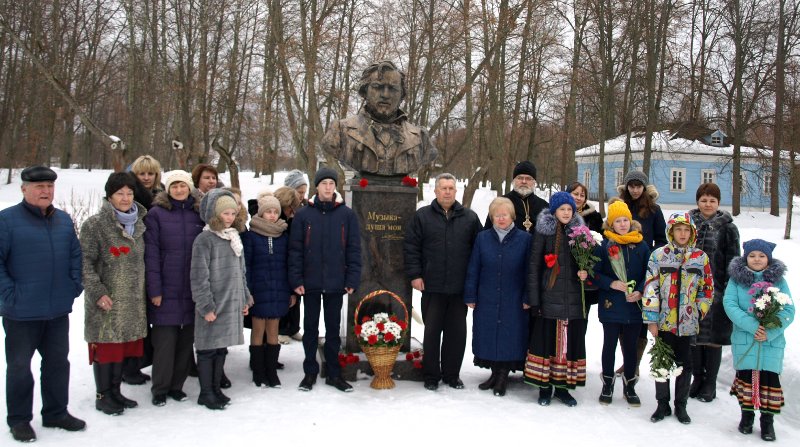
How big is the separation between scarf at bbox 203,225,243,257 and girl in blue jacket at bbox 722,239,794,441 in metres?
3.77

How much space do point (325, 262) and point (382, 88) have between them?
1.86 metres

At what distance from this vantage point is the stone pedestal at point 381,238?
5.52 metres

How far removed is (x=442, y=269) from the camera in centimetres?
515

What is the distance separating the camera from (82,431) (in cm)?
400

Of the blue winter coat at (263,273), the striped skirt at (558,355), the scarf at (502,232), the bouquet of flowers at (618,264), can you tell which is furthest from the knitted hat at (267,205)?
the bouquet of flowers at (618,264)

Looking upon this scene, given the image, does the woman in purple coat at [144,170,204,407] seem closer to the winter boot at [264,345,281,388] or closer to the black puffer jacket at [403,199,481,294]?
the winter boot at [264,345,281,388]

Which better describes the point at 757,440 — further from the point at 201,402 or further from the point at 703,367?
the point at 201,402

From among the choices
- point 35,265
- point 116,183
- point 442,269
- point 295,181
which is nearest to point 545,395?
point 442,269

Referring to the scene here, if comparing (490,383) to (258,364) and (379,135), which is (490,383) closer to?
(258,364)

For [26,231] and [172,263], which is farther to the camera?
[172,263]

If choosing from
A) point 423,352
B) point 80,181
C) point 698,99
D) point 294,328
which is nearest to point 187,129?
point 80,181

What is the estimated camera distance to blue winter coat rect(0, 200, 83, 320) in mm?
3710

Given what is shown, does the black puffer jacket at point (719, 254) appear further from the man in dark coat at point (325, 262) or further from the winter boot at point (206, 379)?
the winter boot at point (206, 379)

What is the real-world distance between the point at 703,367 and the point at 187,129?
18.7 m
